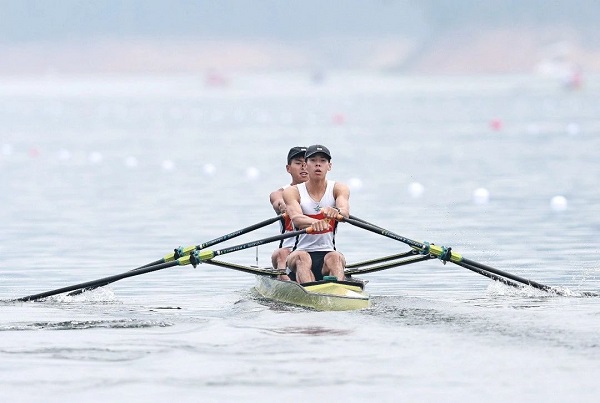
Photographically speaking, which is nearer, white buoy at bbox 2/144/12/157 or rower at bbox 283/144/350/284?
rower at bbox 283/144/350/284

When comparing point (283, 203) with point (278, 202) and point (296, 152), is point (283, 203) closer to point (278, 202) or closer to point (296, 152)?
point (278, 202)

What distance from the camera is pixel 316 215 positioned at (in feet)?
48.6

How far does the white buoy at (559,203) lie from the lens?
2415cm

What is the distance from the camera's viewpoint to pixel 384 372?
34.9 ft

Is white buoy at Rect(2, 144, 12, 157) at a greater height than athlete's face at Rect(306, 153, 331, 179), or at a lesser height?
greater

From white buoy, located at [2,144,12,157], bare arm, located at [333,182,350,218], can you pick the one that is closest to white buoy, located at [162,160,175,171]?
white buoy, located at [2,144,12,157]

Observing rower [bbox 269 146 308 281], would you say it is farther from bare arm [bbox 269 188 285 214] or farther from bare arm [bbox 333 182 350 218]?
bare arm [bbox 333 182 350 218]

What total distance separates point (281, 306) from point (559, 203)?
1121 centimetres

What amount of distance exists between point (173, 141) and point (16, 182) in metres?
19.0

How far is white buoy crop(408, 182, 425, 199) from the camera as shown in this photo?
1075 inches

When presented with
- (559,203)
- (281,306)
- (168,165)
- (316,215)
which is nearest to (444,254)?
(316,215)

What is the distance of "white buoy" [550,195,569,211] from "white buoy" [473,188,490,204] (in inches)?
50.7

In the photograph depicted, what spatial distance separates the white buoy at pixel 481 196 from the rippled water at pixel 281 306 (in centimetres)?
22

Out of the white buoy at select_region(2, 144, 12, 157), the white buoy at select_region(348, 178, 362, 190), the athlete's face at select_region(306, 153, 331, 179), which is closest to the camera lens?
the athlete's face at select_region(306, 153, 331, 179)
